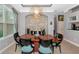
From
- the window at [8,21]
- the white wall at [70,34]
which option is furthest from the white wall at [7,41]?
the white wall at [70,34]

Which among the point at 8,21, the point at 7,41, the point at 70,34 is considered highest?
the point at 8,21

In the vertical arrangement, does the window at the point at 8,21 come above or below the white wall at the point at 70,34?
above

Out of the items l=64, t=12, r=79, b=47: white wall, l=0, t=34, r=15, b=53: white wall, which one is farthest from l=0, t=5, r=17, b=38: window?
l=64, t=12, r=79, b=47: white wall

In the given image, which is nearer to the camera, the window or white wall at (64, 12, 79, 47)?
the window

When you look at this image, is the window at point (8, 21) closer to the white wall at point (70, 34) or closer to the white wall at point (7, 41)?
the white wall at point (7, 41)

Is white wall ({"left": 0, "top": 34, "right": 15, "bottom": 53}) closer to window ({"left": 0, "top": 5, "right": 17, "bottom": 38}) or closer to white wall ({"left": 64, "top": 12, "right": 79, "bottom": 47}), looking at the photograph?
window ({"left": 0, "top": 5, "right": 17, "bottom": 38})

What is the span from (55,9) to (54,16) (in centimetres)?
39

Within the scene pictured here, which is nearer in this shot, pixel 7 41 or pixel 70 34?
pixel 7 41

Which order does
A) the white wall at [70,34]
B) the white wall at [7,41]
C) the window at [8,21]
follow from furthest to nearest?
the white wall at [70,34] < the window at [8,21] < the white wall at [7,41]

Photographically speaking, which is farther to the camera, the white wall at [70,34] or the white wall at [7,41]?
the white wall at [70,34]

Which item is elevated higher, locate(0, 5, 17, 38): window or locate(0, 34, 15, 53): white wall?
locate(0, 5, 17, 38): window

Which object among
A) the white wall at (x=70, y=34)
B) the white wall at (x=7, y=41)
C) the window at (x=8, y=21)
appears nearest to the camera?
the white wall at (x=7, y=41)

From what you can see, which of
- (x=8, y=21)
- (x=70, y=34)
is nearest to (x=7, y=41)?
(x=8, y=21)

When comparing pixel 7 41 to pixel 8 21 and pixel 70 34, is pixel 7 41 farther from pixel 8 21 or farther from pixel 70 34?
pixel 70 34
